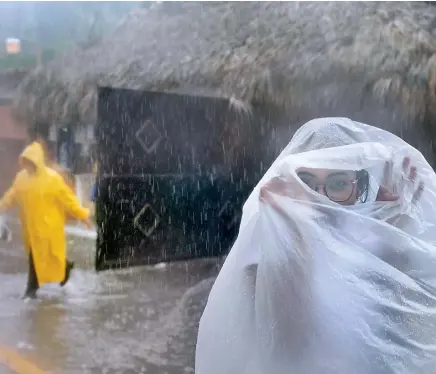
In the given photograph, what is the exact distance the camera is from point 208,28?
1.84 meters

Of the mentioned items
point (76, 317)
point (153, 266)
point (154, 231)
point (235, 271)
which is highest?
point (235, 271)

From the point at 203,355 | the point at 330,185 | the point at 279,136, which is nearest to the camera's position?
the point at 330,185

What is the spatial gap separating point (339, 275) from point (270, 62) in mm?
933

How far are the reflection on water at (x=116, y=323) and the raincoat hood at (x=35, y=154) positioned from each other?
402mm

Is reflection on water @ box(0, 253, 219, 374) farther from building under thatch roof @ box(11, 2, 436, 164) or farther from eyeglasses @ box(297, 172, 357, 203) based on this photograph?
eyeglasses @ box(297, 172, 357, 203)

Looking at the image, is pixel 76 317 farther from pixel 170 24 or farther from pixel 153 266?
pixel 170 24

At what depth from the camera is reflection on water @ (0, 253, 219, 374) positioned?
1793 mm

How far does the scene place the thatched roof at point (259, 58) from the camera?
175cm

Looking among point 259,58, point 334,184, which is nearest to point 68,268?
point 259,58

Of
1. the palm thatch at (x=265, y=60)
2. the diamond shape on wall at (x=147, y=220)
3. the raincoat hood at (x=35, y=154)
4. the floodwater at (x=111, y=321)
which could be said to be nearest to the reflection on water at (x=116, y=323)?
the floodwater at (x=111, y=321)

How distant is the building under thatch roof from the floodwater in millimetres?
551

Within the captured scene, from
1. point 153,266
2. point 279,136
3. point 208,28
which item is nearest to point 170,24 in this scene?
point 208,28

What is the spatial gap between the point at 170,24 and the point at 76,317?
40.7 inches

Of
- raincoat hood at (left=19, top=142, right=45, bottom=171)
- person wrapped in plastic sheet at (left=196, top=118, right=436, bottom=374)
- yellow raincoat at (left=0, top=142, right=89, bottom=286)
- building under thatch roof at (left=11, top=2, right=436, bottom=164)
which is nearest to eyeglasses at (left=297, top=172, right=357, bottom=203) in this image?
person wrapped in plastic sheet at (left=196, top=118, right=436, bottom=374)
